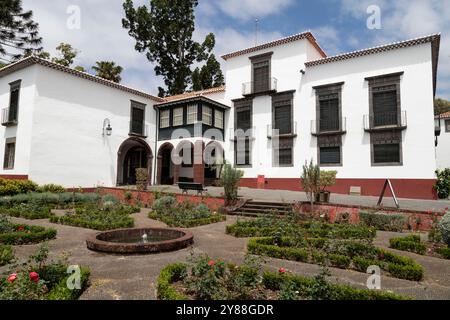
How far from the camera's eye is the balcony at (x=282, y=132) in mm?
20297

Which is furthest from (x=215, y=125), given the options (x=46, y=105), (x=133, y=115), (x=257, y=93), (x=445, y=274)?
(x=445, y=274)

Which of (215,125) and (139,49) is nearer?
(215,125)

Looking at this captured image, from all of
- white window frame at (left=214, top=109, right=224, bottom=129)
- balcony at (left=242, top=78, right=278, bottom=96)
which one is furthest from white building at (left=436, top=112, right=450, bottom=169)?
white window frame at (left=214, top=109, right=224, bottom=129)

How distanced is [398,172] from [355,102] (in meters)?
4.89

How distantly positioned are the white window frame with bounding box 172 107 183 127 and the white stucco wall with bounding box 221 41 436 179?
12.7 feet

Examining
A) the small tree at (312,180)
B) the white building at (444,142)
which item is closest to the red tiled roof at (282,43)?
the small tree at (312,180)

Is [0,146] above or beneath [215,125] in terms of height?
beneath

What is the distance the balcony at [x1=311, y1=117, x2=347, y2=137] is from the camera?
18656 millimetres

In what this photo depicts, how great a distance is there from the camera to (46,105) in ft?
56.3

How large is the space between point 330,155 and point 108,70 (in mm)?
23213

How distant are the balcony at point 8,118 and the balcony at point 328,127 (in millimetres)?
18539

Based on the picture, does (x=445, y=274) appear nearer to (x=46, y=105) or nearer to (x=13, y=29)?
(x=46, y=105)

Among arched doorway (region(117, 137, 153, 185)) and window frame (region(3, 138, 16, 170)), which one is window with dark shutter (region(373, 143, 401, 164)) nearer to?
arched doorway (region(117, 137, 153, 185))
